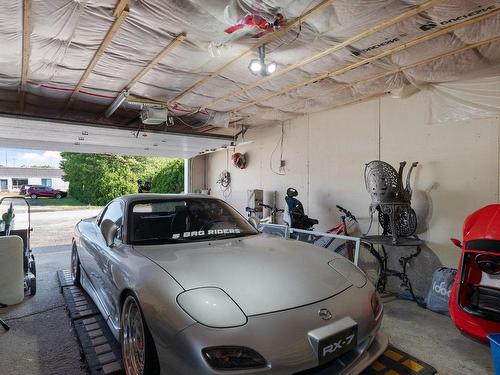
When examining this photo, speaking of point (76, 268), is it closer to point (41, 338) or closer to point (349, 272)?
point (41, 338)

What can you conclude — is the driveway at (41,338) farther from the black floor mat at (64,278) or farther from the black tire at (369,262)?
the black tire at (369,262)

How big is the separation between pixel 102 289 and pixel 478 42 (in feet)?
12.6

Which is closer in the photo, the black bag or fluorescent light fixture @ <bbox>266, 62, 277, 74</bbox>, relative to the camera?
fluorescent light fixture @ <bbox>266, 62, 277, 74</bbox>

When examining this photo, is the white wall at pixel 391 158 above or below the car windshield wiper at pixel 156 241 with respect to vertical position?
above

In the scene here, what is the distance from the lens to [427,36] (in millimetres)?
2646

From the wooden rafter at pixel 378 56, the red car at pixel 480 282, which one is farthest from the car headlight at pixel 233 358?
the wooden rafter at pixel 378 56

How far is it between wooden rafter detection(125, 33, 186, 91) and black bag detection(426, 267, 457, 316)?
11.5ft

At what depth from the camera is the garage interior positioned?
228 centimetres

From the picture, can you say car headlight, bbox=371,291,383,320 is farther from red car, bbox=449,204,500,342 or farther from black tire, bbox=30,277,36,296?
black tire, bbox=30,277,36,296

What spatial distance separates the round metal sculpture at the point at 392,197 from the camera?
11.4 feet

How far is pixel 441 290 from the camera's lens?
10.6 ft

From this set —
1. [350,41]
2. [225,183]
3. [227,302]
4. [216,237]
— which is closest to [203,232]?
[216,237]

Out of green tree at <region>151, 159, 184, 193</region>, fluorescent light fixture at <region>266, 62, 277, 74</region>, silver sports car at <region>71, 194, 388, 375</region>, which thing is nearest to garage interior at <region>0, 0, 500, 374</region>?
fluorescent light fixture at <region>266, 62, 277, 74</region>

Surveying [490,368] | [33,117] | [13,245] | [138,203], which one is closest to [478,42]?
[490,368]
